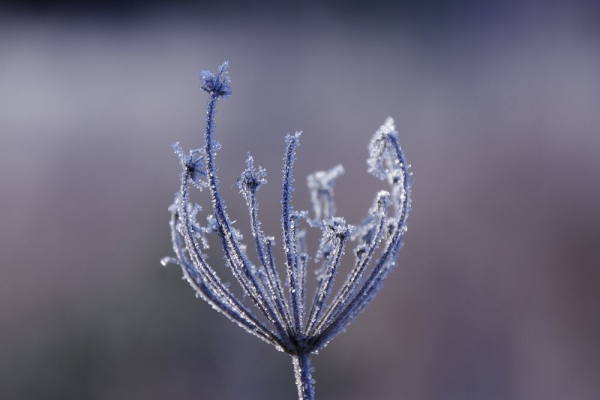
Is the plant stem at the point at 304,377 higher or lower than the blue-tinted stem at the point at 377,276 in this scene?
lower

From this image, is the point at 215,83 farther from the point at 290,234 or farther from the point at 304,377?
the point at 304,377

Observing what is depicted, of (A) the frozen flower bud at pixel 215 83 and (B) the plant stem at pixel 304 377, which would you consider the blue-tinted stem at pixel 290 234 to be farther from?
(A) the frozen flower bud at pixel 215 83

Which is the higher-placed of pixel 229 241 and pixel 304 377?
pixel 229 241

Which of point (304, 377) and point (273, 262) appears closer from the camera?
point (304, 377)

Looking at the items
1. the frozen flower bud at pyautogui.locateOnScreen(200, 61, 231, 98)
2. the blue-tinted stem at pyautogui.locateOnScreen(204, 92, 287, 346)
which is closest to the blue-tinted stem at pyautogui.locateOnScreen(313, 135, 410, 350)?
the blue-tinted stem at pyautogui.locateOnScreen(204, 92, 287, 346)

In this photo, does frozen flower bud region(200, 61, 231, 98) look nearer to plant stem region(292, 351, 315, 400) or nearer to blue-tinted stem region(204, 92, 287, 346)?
blue-tinted stem region(204, 92, 287, 346)

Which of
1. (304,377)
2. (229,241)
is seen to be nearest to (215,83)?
(229,241)

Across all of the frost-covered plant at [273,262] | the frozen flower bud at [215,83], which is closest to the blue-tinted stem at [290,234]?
the frost-covered plant at [273,262]

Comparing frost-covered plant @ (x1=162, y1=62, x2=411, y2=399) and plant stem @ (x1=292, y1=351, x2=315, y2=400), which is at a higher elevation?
frost-covered plant @ (x1=162, y1=62, x2=411, y2=399)
